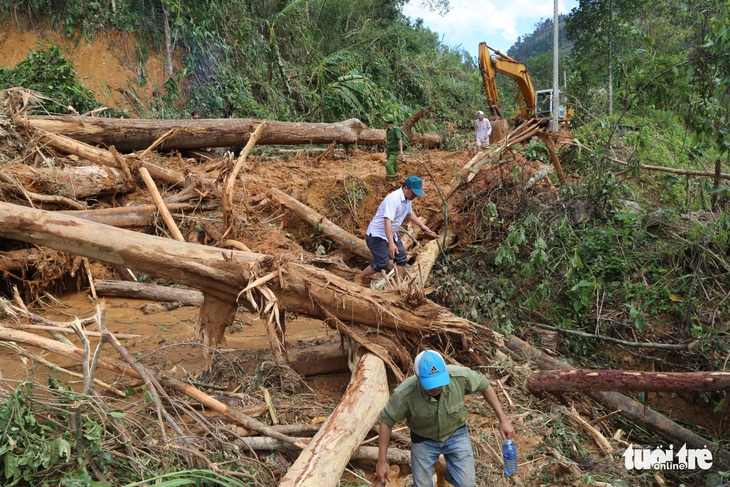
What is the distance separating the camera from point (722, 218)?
6.34m

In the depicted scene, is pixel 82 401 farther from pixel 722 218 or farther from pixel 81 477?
pixel 722 218

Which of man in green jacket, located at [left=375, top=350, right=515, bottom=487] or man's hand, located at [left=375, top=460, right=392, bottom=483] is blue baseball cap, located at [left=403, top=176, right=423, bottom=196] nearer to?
man in green jacket, located at [left=375, top=350, right=515, bottom=487]

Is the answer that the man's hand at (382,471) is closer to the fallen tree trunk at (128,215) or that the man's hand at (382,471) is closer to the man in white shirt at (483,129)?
the fallen tree trunk at (128,215)

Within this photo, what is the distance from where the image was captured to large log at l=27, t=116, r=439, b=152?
8.53 m

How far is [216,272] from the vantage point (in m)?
4.64

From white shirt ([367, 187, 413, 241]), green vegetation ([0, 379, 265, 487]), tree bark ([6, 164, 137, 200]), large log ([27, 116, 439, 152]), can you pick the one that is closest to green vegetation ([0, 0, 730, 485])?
green vegetation ([0, 379, 265, 487])

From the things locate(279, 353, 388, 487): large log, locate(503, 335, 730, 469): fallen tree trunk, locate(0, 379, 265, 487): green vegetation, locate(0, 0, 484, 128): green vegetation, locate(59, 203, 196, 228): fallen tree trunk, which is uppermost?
locate(0, 0, 484, 128): green vegetation

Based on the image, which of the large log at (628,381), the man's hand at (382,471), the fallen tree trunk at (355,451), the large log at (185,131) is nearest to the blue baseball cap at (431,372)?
the man's hand at (382,471)

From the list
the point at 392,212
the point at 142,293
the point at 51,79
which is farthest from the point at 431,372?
the point at 51,79

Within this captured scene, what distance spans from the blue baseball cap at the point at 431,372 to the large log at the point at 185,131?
6906 millimetres

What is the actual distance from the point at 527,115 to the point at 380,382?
12.2 metres

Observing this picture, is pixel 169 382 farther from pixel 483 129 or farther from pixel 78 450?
pixel 483 129

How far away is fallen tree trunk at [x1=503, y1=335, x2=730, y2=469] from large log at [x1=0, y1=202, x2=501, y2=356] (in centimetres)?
157

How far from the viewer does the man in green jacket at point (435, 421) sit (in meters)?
3.55
